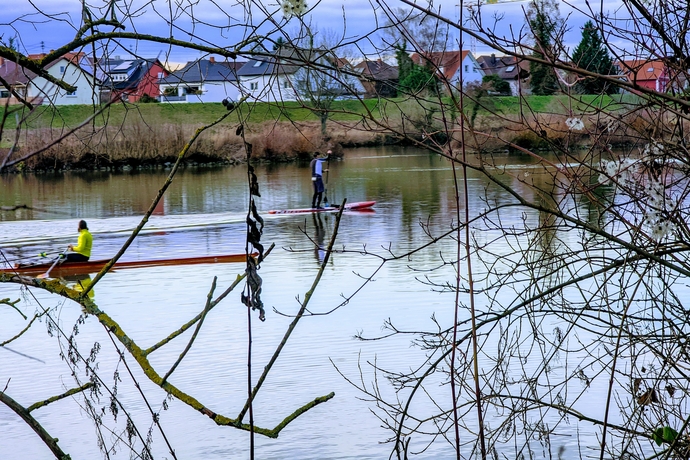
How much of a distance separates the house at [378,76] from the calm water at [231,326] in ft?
3.03

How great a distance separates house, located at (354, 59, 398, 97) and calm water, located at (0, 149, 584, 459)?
3.03ft

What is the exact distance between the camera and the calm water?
940cm

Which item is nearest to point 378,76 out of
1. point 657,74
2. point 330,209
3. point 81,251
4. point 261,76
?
point 261,76

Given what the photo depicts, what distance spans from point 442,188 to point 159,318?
21.0 metres

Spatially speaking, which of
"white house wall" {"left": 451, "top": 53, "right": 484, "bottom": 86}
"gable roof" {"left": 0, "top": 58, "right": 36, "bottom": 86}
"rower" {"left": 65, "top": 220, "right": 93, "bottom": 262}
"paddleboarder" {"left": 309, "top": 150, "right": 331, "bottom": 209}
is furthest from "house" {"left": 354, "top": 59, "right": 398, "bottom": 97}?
"paddleboarder" {"left": 309, "top": 150, "right": 331, "bottom": 209}

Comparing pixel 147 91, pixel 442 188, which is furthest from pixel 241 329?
pixel 442 188

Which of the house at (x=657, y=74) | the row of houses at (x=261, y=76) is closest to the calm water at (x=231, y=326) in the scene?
the row of houses at (x=261, y=76)

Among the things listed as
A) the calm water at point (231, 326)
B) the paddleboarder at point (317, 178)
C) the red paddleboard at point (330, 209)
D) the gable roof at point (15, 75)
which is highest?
the gable roof at point (15, 75)

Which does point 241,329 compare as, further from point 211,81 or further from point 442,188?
point 442,188

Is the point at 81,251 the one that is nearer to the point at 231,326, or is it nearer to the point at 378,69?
the point at 231,326

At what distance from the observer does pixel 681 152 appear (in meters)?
4.01

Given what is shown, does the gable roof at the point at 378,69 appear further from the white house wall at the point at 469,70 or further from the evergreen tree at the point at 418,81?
the white house wall at the point at 469,70

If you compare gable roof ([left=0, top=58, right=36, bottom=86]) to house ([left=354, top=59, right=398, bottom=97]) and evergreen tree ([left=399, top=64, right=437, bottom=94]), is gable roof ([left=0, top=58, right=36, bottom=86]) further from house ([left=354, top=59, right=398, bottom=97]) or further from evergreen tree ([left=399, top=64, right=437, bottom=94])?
evergreen tree ([left=399, top=64, right=437, bottom=94])

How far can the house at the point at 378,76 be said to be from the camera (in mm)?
4188
